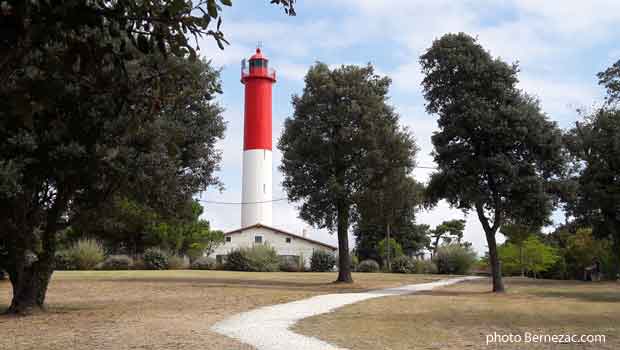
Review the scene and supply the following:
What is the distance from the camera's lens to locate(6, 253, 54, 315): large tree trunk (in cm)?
1465

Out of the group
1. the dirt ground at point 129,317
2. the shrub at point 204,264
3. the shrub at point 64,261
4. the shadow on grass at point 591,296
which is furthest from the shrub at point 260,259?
the shadow on grass at point 591,296

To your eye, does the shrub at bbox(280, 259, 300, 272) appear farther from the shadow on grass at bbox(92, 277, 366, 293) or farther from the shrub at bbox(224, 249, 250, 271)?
the shadow on grass at bbox(92, 277, 366, 293)

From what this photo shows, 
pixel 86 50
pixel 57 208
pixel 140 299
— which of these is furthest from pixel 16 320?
pixel 86 50

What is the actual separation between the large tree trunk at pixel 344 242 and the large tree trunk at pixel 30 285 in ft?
51.7

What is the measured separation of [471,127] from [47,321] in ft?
56.2

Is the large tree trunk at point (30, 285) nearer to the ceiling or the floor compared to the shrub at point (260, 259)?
nearer to the floor

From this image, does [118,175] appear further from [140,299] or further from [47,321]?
[140,299]

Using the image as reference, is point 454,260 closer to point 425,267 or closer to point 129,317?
point 425,267

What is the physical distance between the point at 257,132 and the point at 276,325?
1527 inches

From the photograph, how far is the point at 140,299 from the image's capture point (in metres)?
19.0

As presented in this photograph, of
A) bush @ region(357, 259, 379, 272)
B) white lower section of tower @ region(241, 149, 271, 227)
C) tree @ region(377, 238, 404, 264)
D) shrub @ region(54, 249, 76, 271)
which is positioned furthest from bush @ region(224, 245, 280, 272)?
tree @ region(377, 238, 404, 264)

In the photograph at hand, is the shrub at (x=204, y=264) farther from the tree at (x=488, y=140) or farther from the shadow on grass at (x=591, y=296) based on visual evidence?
the shadow on grass at (x=591, y=296)

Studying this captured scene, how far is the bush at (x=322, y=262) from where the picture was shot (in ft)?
159

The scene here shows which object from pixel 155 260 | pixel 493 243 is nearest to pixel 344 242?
pixel 493 243
